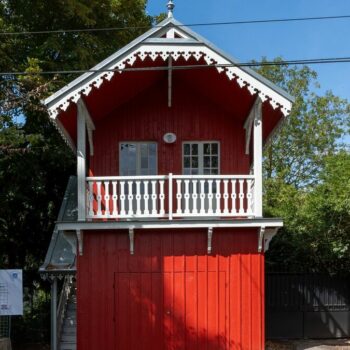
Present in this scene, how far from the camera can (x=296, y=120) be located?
106ft

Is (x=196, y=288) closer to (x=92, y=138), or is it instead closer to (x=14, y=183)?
(x=92, y=138)

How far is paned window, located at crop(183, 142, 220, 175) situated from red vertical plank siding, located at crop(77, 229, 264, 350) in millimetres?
1988

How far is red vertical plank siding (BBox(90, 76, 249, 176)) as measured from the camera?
13.0 meters

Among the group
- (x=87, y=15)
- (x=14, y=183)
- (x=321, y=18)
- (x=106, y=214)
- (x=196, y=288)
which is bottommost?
(x=196, y=288)

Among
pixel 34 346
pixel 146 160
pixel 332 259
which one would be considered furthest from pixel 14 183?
pixel 332 259

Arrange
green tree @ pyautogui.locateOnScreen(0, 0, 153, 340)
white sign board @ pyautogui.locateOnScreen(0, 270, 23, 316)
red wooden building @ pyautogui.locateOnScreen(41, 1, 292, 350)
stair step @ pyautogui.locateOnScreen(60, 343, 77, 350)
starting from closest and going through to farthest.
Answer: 1. white sign board @ pyautogui.locateOnScreen(0, 270, 23, 316)
2. red wooden building @ pyautogui.locateOnScreen(41, 1, 292, 350)
3. stair step @ pyautogui.locateOnScreen(60, 343, 77, 350)
4. green tree @ pyautogui.locateOnScreen(0, 0, 153, 340)

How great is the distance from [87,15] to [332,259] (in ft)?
36.7

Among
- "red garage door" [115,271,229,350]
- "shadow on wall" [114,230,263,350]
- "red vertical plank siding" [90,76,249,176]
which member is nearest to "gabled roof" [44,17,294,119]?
"red vertical plank siding" [90,76,249,176]

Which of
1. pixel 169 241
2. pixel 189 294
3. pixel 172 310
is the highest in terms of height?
pixel 169 241

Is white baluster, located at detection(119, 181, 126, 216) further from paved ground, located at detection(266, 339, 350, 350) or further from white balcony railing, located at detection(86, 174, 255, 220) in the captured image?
paved ground, located at detection(266, 339, 350, 350)

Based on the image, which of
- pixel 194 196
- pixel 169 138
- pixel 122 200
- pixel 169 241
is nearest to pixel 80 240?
pixel 122 200

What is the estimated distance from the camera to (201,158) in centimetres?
1309

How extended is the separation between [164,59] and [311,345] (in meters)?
9.57

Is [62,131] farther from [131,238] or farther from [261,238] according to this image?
[261,238]
